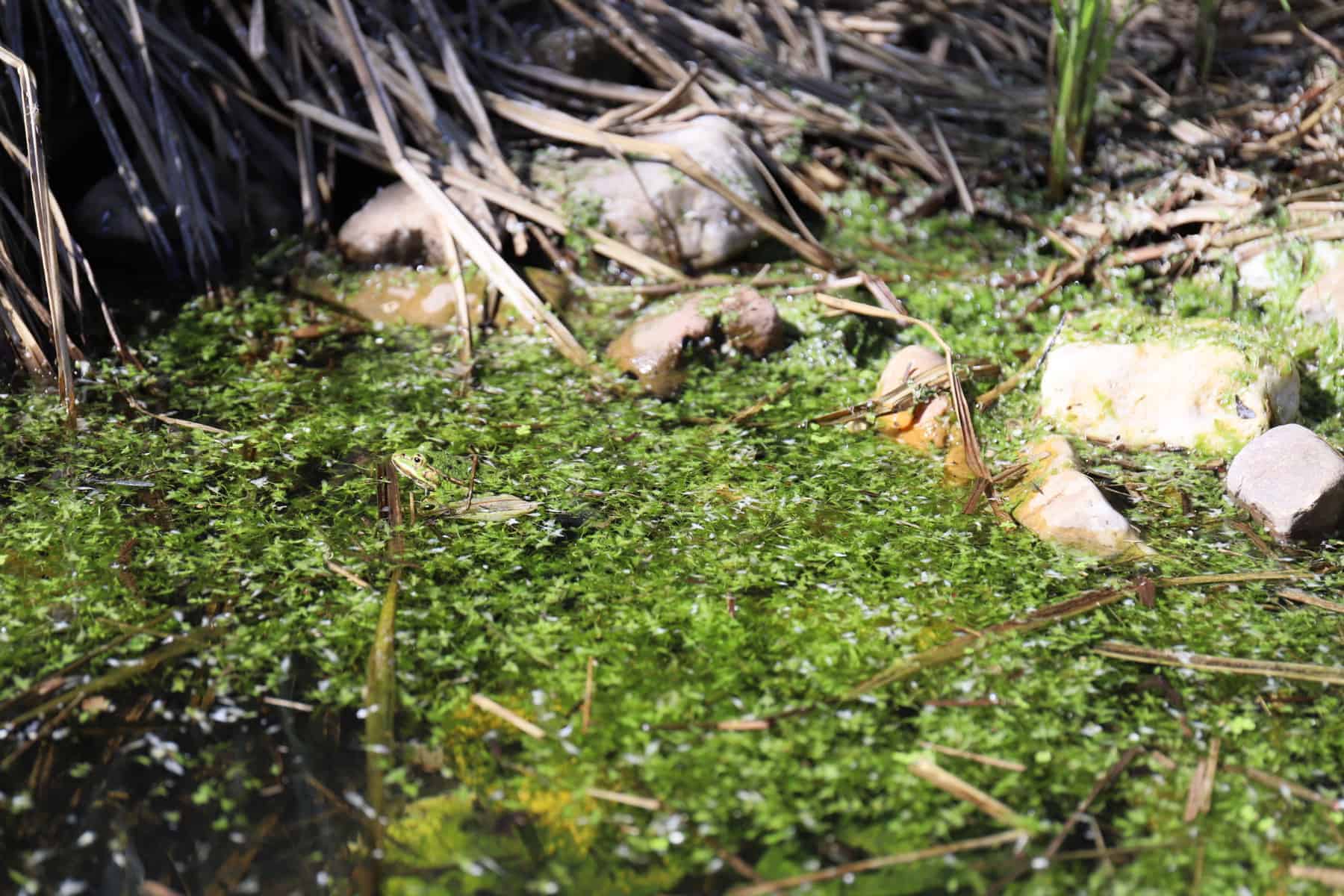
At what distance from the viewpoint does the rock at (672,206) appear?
4730 mm

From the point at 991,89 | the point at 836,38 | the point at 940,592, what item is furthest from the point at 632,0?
the point at 940,592

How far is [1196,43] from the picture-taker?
577 cm

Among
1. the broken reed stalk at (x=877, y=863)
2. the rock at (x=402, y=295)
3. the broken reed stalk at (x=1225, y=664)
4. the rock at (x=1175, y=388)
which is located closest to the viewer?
the broken reed stalk at (x=877, y=863)

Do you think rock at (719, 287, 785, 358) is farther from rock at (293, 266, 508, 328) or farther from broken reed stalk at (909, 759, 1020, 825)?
broken reed stalk at (909, 759, 1020, 825)

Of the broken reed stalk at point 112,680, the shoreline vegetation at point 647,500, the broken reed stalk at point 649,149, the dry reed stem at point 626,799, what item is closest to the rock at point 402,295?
the shoreline vegetation at point 647,500

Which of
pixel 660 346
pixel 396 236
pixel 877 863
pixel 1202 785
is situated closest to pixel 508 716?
pixel 877 863

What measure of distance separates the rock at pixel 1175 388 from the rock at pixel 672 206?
5.30 feet

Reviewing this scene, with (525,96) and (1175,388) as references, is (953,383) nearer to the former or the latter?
(1175,388)

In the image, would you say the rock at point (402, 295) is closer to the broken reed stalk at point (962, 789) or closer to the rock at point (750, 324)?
the rock at point (750, 324)

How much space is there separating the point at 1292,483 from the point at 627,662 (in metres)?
1.92

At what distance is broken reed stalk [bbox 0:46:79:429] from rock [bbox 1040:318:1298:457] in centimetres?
316

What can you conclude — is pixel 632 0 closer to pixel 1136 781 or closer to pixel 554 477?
pixel 554 477

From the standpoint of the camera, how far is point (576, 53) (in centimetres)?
536

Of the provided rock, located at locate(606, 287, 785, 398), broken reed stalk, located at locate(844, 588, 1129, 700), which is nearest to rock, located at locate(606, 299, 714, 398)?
rock, located at locate(606, 287, 785, 398)
